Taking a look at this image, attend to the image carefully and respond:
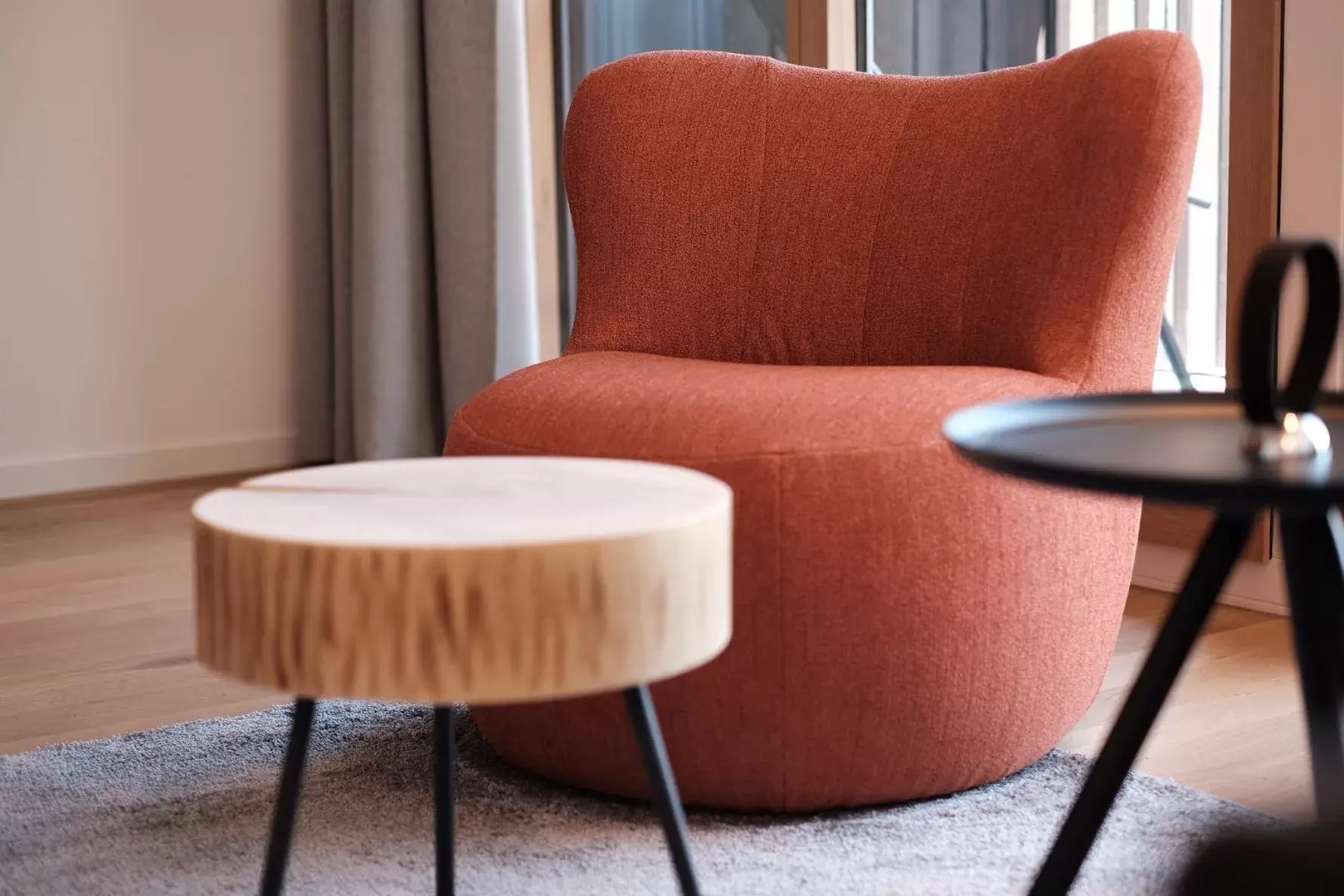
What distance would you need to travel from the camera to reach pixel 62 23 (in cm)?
356

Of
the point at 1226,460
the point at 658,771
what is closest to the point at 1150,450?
the point at 1226,460

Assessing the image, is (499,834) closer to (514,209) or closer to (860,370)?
(860,370)

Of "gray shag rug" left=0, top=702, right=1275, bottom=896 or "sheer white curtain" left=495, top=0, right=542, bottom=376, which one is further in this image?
"sheer white curtain" left=495, top=0, right=542, bottom=376

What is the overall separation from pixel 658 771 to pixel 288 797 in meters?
0.24

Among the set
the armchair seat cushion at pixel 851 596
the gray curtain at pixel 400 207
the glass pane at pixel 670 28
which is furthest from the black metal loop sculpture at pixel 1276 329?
the gray curtain at pixel 400 207

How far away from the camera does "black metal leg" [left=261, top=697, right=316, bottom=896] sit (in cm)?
101

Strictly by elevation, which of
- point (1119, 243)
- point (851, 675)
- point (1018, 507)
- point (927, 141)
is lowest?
point (851, 675)

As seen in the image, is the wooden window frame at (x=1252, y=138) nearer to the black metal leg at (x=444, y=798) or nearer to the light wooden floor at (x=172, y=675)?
the light wooden floor at (x=172, y=675)

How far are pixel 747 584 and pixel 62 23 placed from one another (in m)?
2.81

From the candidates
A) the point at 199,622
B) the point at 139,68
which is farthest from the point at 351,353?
the point at 199,622

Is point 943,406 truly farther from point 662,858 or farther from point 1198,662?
point 1198,662

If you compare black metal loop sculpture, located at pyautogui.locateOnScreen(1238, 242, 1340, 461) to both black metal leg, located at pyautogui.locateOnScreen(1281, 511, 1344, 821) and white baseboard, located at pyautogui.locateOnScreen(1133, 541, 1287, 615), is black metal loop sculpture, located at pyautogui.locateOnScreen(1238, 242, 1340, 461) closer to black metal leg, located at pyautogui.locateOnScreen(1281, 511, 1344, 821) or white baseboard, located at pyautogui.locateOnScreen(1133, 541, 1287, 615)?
black metal leg, located at pyautogui.locateOnScreen(1281, 511, 1344, 821)

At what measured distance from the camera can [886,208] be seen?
6.37 feet

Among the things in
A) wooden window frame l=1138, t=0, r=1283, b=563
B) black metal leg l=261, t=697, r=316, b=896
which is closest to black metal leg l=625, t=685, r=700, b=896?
black metal leg l=261, t=697, r=316, b=896
